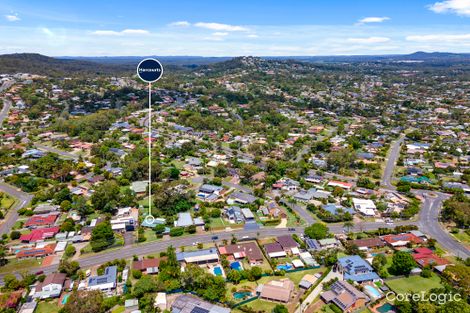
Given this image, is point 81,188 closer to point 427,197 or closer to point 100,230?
point 100,230

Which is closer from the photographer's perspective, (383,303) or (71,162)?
(383,303)

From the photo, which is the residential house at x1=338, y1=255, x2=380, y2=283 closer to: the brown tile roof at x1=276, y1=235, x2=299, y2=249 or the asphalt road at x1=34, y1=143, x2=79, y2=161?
the brown tile roof at x1=276, y1=235, x2=299, y2=249

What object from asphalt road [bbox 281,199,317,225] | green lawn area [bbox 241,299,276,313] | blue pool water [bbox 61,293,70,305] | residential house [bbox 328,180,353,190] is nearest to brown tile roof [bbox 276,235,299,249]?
asphalt road [bbox 281,199,317,225]

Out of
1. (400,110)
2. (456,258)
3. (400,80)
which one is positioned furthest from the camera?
(400,80)

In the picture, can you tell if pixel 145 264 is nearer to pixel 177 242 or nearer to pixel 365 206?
pixel 177 242

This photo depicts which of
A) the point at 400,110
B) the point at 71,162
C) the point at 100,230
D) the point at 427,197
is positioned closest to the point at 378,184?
the point at 427,197

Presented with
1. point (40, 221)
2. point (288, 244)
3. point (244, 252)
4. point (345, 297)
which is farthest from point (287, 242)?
point (40, 221)
